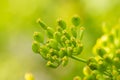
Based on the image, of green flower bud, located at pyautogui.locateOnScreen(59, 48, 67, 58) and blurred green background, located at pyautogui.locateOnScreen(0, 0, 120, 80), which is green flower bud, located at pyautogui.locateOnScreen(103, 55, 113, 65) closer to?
green flower bud, located at pyautogui.locateOnScreen(59, 48, 67, 58)

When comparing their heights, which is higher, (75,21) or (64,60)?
(75,21)

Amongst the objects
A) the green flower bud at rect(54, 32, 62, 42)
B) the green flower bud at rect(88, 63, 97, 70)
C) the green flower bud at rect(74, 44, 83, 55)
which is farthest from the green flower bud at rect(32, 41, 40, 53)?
the green flower bud at rect(88, 63, 97, 70)

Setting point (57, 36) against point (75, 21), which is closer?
point (57, 36)

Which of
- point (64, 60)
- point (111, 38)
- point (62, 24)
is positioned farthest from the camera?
point (111, 38)

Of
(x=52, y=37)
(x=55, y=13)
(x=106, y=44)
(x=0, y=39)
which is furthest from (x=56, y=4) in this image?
(x=52, y=37)

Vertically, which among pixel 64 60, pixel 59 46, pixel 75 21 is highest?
pixel 75 21

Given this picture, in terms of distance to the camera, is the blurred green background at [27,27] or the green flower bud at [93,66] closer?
the green flower bud at [93,66]

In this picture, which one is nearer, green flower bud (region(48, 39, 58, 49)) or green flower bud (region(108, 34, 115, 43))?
green flower bud (region(48, 39, 58, 49))

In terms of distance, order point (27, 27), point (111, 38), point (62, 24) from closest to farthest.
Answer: point (62, 24) → point (111, 38) → point (27, 27)

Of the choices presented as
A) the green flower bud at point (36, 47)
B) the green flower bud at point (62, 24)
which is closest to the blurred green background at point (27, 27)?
the green flower bud at point (62, 24)

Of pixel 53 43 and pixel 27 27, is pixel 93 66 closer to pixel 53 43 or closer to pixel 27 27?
pixel 53 43

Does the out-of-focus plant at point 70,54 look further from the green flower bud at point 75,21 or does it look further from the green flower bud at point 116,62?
the green flower bud at point 75,21

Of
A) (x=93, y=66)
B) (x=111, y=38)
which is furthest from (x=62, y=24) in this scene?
(x=111, y=38)
